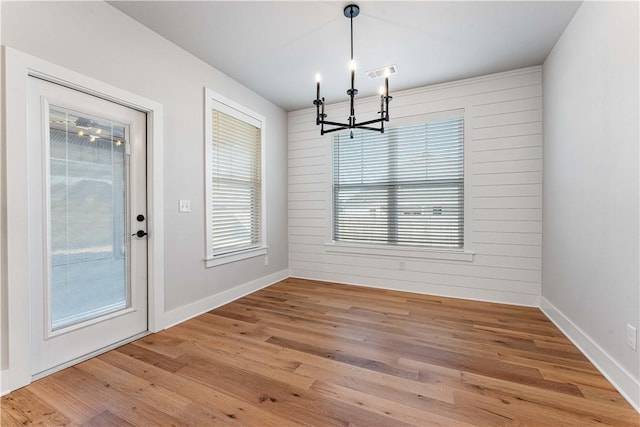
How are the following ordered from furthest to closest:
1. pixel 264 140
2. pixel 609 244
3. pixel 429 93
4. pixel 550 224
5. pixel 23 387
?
pixel 264 140 < pixel 429 93 < pixel 550 224 < pixel 609 244 < pixel 23 387

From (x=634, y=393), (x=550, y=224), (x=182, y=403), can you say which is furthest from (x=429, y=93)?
(x=182, y=403)

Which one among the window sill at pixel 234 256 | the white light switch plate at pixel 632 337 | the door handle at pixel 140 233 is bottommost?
the white light switch plate at pixel 632 337

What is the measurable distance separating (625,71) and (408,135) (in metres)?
2.29

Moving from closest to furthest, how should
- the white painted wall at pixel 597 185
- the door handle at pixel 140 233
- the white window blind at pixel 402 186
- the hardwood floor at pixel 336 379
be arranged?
the hardwood floor at pixel 336 379 < the white painted wall at pixel 597 185 < the door handle at pixel 140 233 < the white window blind at pixel 402 186

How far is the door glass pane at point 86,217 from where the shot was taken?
2.07 meters

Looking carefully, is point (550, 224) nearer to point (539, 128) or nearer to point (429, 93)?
point (539, 128)

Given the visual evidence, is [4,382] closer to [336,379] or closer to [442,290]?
[336,379]

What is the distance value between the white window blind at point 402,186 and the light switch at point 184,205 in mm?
2193

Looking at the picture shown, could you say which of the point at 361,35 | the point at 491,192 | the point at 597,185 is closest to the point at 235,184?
the point at 361,35

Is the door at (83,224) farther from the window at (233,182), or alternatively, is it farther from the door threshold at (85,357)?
the window at (233,182)

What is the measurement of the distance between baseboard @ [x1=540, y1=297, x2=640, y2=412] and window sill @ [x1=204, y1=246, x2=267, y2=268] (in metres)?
3.47

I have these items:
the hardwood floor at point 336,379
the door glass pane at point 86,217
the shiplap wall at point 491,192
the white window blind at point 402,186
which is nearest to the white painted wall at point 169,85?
the door glass pane at point 86,217

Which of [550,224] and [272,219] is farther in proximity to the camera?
[272,219]

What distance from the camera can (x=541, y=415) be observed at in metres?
1.57
